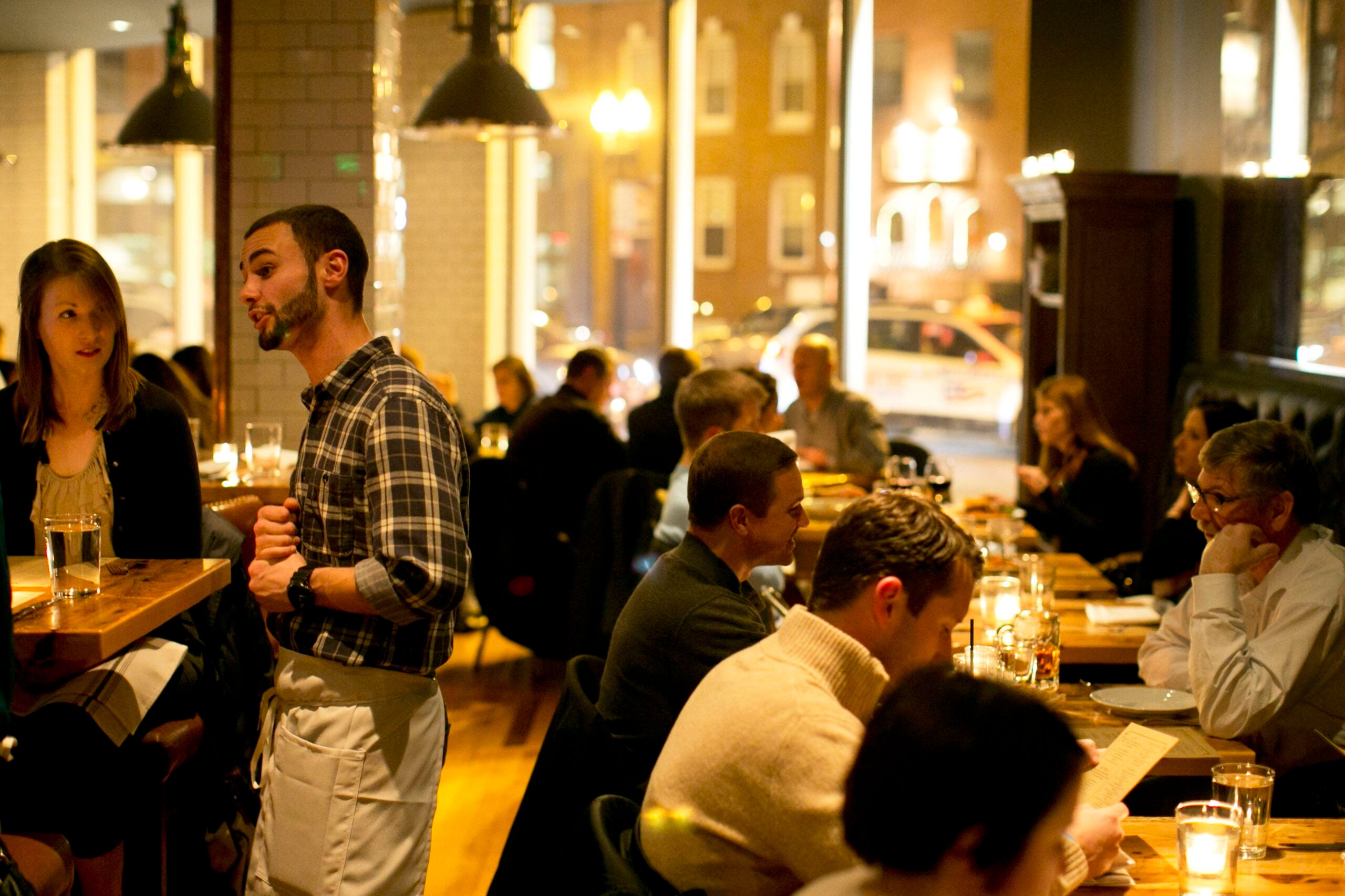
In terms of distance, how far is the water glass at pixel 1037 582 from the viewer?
11.8 ft

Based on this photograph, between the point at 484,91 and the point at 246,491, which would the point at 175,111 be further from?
the point at 246,491

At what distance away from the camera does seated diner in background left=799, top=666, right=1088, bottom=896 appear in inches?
44.0

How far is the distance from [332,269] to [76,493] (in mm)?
991

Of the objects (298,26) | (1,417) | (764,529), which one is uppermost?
(298,26)

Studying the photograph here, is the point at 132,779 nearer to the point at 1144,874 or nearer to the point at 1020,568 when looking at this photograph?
the point at 1144,874

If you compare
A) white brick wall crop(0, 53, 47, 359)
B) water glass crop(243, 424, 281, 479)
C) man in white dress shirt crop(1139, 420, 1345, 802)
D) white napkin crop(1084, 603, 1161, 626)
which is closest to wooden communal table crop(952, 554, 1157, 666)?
white napkin crop(1084, 603, 1161, 626)

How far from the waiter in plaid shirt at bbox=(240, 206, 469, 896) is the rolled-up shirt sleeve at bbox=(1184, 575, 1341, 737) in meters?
1.45

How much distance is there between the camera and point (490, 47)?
5777 mm

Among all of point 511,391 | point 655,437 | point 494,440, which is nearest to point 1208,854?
point 655,437

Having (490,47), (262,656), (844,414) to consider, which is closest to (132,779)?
(262,656)

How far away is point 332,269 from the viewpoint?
7.24 ft

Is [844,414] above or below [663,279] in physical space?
below

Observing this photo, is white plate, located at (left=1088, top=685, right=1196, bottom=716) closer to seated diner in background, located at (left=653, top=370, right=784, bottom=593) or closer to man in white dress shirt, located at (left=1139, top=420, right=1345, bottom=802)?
man in white dress shirt, located at (left=1139, top=420, right=1345, bottom=802)

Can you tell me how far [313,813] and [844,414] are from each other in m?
4.89
